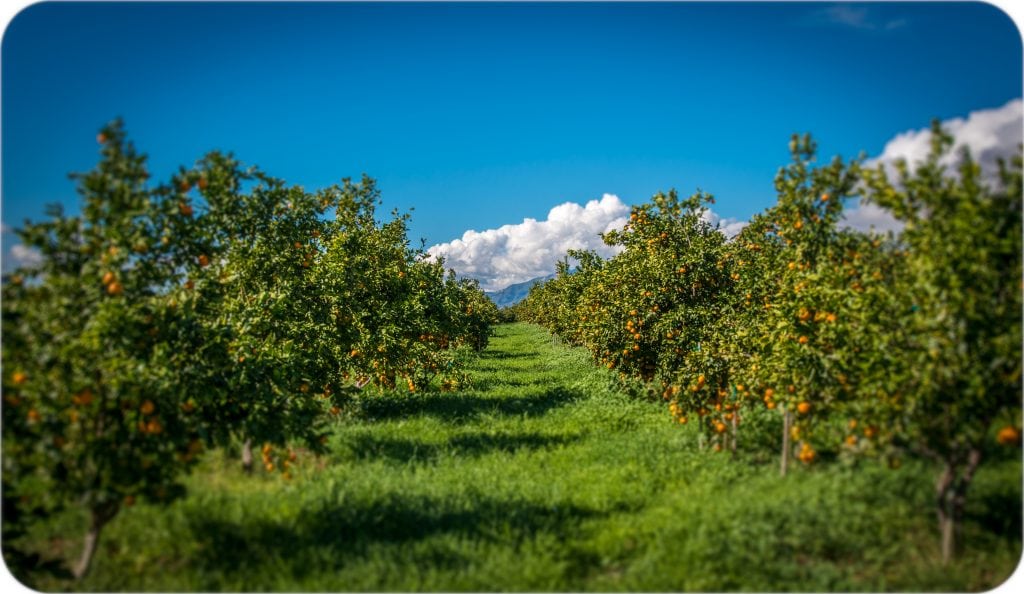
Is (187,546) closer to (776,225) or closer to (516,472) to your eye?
(516,472)

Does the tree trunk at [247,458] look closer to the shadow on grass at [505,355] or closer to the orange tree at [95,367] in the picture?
the orange tree at [95,367]

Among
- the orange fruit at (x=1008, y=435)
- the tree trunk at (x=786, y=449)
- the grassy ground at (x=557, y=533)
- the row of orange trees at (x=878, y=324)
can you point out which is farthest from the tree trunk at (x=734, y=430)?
the orange fruit at (x=1008, y=435)

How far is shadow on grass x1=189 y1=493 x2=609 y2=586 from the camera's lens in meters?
4.55

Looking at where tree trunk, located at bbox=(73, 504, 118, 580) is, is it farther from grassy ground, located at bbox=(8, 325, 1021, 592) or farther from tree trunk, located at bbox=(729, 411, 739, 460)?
tree trunk, located at bbox=(729, 411, 739, 460)

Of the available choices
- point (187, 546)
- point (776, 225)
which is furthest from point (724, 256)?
point (187, 546)

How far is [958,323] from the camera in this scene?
449 centimetres

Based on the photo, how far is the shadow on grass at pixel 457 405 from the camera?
1037 cm

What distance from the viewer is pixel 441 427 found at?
9.42m

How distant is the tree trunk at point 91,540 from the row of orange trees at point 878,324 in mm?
6105

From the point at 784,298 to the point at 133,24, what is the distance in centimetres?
751

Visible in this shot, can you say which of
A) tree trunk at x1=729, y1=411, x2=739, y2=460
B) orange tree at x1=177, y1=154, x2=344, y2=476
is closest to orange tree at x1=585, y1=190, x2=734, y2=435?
tree trunk at x1=729, y1=411, x2=739, y2=460

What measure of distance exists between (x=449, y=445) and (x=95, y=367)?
15.4ft

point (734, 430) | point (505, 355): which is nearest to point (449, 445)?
point (734, 430)

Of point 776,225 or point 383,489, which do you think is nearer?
point 383,489
